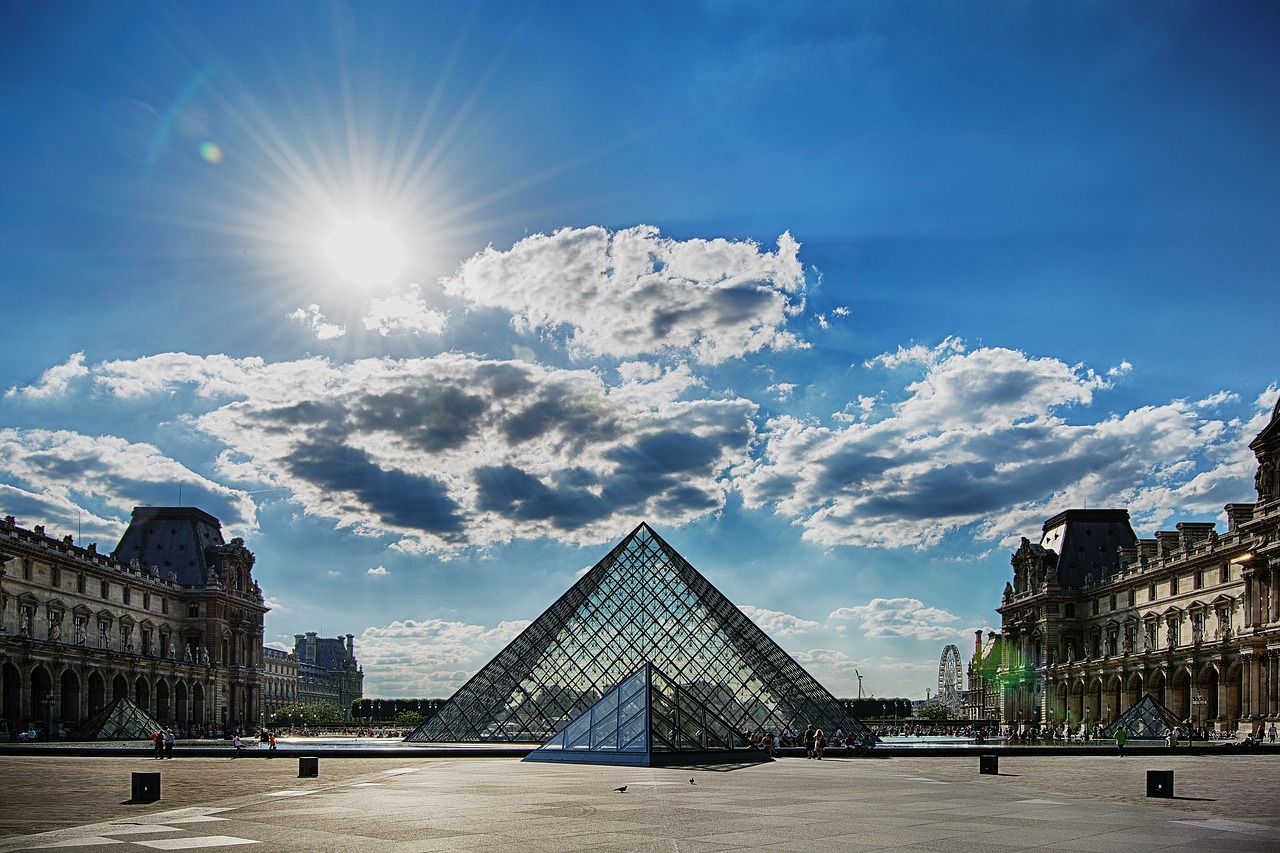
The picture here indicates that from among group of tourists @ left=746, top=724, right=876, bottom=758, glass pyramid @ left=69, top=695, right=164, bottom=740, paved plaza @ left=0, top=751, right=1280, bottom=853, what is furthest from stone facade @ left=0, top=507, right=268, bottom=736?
paved plaza @ left=0, top=751, right=1280, bottom=853

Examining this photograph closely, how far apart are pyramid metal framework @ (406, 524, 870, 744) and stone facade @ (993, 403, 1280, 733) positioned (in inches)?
911

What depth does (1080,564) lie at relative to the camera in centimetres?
8162

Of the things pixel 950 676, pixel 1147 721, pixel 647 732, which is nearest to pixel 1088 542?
pixel 1147 721

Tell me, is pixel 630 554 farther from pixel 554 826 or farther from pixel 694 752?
pixel 554 826

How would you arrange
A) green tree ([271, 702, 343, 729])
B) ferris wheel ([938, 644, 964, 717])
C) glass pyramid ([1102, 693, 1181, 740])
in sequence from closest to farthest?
glass pyramid ([1102, 693, 1181, 740]), green tree ([271, 702, 343, 729]), ferris wheel ([938, 644, 964, 717])

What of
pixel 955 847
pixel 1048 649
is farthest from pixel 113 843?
pixel 1048 649

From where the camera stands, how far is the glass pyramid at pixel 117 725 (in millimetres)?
55000

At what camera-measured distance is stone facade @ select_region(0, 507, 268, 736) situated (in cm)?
5844

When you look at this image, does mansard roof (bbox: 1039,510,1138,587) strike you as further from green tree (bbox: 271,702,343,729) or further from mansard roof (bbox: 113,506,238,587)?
green tree (bbox: 271,702,343,729)

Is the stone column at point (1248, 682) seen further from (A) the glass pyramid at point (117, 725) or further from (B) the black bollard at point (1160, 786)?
(A) the glass pyramid at point (117, 725)

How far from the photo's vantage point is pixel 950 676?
192375mm

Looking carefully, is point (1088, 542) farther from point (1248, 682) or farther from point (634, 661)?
point (634, 661)

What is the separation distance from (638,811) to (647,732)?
39.9ft

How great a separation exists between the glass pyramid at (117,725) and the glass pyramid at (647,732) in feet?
112
